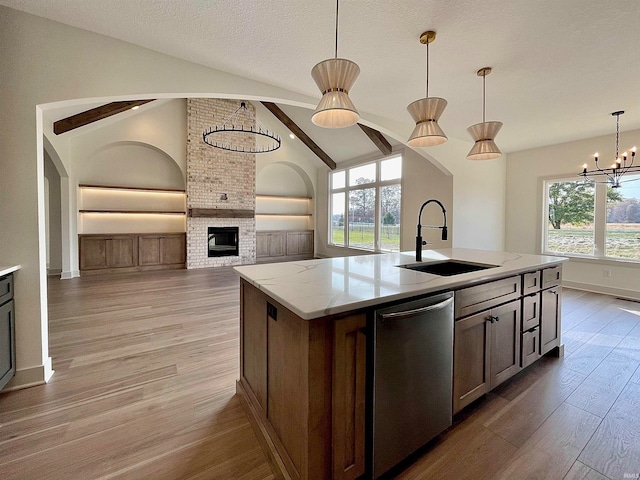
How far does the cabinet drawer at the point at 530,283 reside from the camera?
2180 mm

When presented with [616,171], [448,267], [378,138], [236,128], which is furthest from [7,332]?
[616,171]

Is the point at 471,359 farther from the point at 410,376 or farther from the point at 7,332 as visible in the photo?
the point at 7,332

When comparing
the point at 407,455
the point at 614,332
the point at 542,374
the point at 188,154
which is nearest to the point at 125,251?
the point at 188,154

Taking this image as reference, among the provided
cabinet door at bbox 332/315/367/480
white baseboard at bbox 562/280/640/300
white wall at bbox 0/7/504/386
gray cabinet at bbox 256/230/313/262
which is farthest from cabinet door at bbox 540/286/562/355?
gray cabinet at bbox 256/230/313/262

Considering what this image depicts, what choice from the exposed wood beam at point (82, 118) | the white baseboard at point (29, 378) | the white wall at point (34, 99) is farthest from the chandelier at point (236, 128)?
the white baseboard at point (29, 378)

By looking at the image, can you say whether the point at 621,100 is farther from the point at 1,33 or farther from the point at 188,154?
the point at 188,154

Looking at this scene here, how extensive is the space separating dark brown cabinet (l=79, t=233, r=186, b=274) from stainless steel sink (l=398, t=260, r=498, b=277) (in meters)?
6.45

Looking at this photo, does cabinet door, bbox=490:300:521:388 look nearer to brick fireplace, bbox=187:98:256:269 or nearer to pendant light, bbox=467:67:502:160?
pendant light, bbox=467:67:502:160

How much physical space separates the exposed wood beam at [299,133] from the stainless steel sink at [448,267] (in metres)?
6.03

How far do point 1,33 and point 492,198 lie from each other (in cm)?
691

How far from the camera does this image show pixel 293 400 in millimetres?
1292

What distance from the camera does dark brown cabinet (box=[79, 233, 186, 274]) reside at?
6238mm

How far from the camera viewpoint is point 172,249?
7.12 metres

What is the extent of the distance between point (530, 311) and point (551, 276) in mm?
477
